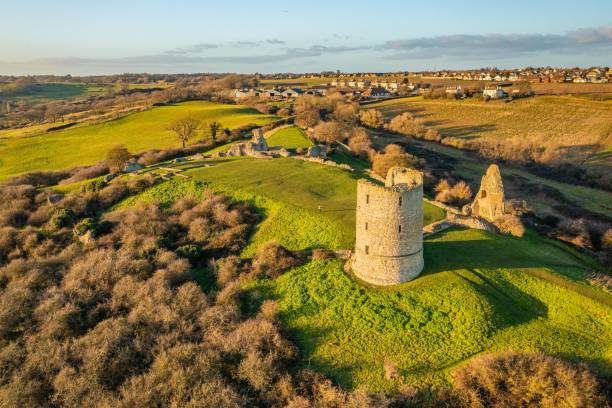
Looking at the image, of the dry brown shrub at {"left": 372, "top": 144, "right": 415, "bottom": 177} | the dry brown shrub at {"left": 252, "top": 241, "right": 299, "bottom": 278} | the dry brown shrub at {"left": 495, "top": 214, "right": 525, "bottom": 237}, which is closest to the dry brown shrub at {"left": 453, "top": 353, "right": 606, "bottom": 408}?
the dry brown shrub at {"left": 252, "top": 241, "right": 299, "bottom": 278}

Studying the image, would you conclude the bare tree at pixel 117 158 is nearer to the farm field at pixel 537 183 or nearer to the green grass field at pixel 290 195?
the green grass field at pixel 290 195

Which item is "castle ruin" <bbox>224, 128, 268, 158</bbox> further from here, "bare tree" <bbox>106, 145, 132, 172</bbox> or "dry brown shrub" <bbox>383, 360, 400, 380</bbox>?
"dry brown shrub" <bbox>383, 360, 400, 380</bbox>

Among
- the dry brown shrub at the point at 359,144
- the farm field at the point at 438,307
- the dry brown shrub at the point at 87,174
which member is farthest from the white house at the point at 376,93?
the farm field at the point at 438,307

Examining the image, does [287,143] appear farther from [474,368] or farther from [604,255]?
[474,368]

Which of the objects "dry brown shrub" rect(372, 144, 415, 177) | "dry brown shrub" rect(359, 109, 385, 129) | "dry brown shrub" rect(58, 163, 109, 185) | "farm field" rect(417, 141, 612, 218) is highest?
"dry brown shrub" rect(359, 109, 385, 129)

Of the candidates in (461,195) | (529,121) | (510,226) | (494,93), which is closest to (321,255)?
(510,226)

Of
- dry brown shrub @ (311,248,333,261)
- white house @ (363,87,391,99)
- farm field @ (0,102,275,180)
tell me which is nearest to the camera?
dry brown shrub @ (311,248,333,261)

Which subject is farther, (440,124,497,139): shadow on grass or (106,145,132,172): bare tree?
(440,124,497,139): shadow on grass
